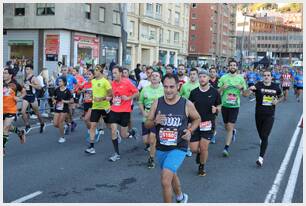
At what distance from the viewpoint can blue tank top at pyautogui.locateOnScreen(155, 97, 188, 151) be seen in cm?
553

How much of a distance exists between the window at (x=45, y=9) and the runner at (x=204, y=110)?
28.3m

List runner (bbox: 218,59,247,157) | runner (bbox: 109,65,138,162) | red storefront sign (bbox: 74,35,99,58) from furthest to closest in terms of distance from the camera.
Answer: red storefront sign (bbox: 74,35,99,58) < runner (bbox: 218,59,247,157) < runner (bbox: 109,65,138,162)

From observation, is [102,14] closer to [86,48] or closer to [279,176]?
[86,48]

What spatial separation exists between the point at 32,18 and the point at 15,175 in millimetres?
29607

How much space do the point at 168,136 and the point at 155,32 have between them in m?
48.7

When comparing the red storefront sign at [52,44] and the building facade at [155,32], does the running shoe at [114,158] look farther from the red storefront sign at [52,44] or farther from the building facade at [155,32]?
the building facade at [155,32]

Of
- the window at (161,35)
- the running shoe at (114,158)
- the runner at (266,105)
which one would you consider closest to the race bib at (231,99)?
the runner at (266,105)

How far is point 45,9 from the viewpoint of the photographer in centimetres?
3462

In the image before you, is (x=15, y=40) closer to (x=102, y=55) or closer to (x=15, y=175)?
(x=102, y=55)

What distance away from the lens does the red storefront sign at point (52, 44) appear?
34.0m

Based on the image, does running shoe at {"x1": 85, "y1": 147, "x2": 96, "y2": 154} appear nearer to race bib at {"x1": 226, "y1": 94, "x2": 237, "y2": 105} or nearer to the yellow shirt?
the yellow shirt

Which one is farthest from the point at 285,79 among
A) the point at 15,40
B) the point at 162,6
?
the point at 162,6

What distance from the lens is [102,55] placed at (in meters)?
40.2

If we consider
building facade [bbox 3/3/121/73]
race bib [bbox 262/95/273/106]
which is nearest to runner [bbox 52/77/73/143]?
race bib [bbox 262/95/273/106]
